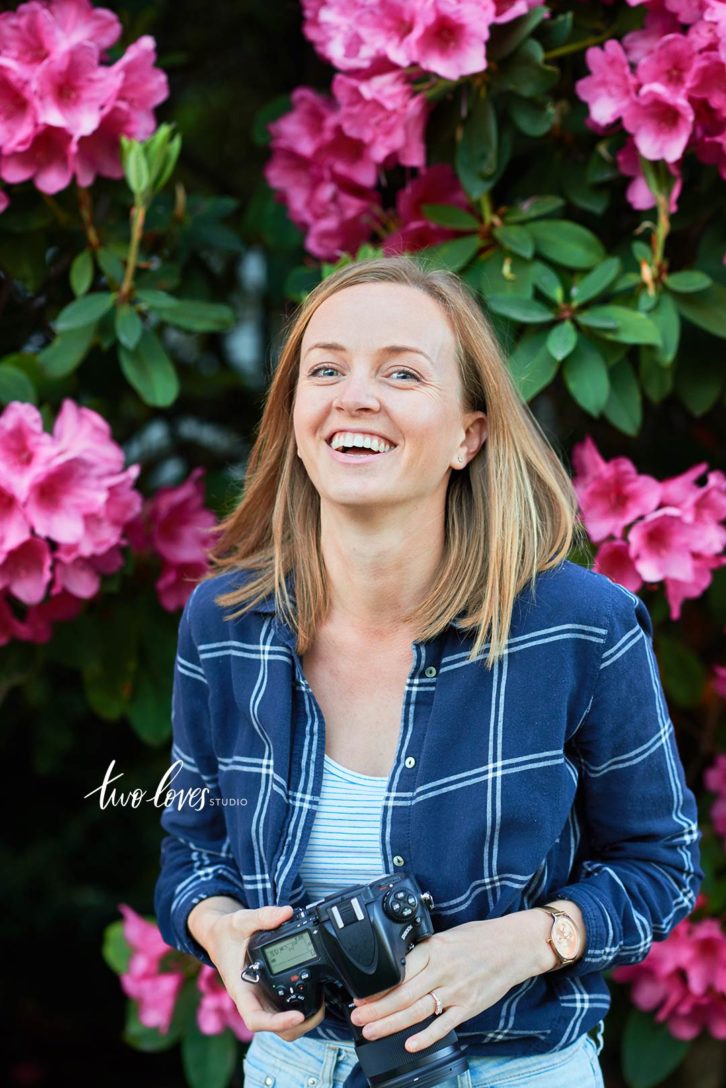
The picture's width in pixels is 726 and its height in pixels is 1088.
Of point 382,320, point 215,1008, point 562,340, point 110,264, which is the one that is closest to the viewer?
point 382,320

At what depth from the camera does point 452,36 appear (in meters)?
1.88

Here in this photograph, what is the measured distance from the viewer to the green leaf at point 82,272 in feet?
6.78

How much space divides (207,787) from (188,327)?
0.78m

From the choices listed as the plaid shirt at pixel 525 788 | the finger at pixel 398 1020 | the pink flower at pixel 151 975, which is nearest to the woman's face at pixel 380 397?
the plaid shirt at pixel 525 788

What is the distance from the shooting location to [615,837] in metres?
1.51

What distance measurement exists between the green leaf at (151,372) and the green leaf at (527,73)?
65cm

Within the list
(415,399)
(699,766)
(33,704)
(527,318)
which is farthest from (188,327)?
(699,766)

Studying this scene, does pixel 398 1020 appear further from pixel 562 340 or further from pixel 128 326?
pixel 128 326

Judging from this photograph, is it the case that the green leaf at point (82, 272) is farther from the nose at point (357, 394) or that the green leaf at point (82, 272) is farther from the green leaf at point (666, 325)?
the green leaf at point (666, 325)

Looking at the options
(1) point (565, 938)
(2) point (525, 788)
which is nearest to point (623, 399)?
(2) point (525, 788)

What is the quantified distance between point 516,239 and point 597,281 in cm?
15

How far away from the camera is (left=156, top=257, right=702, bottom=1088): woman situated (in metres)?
1.42

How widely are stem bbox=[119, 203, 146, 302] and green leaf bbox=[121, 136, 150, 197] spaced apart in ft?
0.13

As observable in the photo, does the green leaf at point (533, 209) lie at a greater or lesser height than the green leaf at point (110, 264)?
greater
